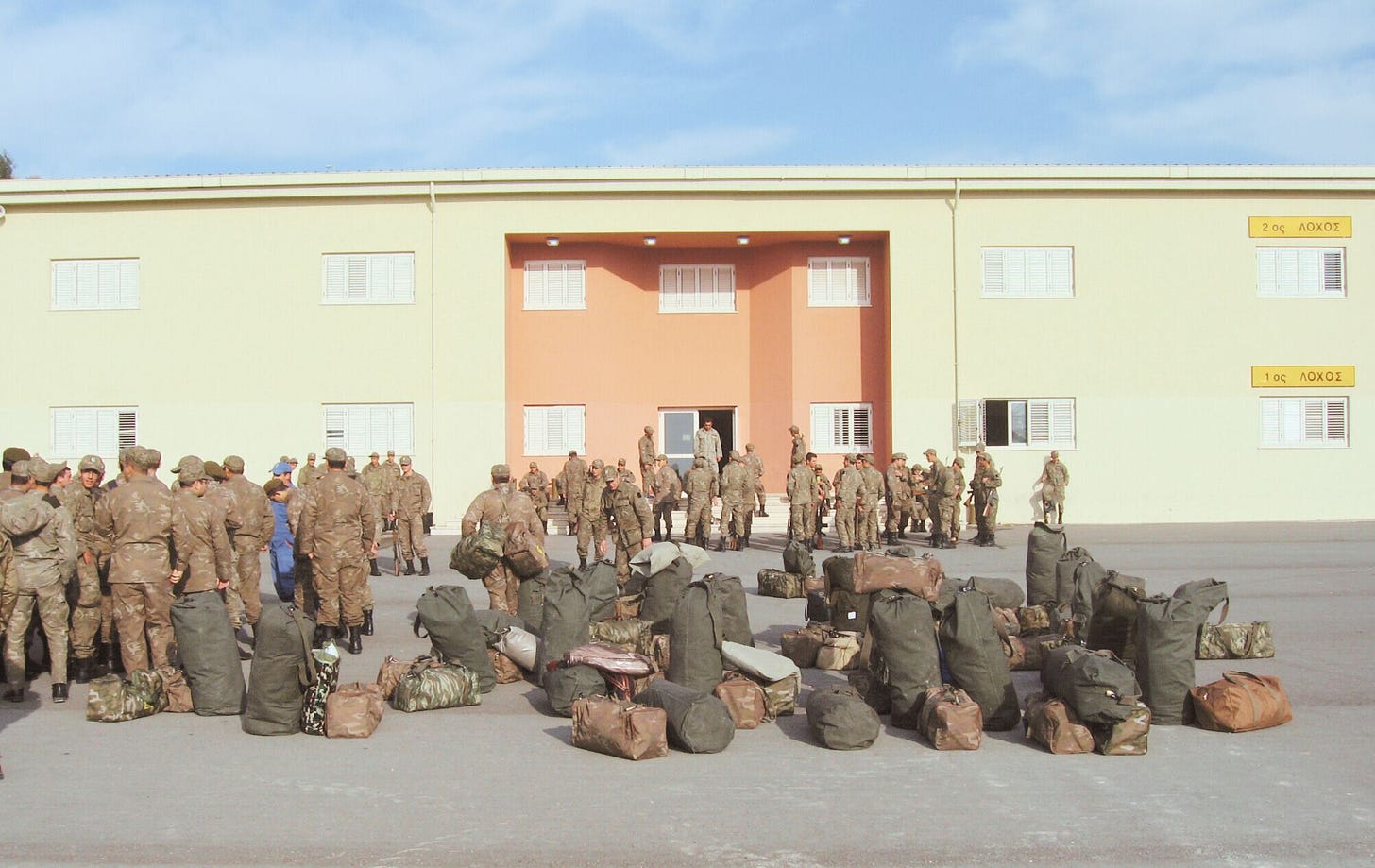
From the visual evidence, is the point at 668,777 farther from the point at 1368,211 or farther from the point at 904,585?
the point at 1368,211

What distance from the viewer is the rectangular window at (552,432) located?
84.4 ft

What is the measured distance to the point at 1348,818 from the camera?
5.71 metres

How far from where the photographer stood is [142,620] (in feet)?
29.3

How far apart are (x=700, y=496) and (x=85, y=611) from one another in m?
11.4

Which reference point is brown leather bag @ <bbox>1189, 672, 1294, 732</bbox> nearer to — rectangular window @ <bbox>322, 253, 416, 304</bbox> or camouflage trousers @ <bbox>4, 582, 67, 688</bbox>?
camouflage trousers @ <bbox>4, 582, 67, 688</bbox>

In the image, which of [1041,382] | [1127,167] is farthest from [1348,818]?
[1127,167]

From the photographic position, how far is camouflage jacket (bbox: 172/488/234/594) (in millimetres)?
9188

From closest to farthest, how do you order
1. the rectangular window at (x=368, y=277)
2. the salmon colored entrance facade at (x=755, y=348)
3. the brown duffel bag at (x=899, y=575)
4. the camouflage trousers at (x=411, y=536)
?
the brown duffel bag at (x=899, y=575) → the camouflage trousers at (x=411, y=536) → the rectangular window at (x=368, y=277) → the salmon colored entrance facade at (x=755, y=348)

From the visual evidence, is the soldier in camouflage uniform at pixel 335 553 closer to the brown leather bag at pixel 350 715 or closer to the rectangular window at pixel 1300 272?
the brown leather bag at pixel 350 715

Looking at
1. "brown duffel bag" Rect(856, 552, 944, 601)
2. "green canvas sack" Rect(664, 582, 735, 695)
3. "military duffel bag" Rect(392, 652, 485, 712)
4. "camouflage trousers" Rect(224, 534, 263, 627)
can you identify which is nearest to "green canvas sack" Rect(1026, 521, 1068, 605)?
"brown duffel bag" Rect(856, 552, 944, 601)

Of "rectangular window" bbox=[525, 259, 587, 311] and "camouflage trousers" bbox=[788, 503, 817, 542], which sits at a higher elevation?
"rectangular window" bbox=[525, 259, 587, 311]

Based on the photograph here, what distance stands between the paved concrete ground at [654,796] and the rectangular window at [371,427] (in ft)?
51.8

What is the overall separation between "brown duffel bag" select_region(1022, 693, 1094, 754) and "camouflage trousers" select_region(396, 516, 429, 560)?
11.1 meters

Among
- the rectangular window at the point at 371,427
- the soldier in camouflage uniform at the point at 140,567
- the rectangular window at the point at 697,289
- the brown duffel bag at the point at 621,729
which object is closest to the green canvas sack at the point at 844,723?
the brown duffel bag at the point at 621,729
